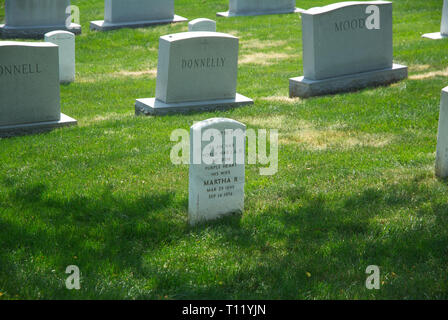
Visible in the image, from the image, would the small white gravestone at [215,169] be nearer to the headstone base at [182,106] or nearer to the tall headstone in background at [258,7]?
the headstone base at [182,106]

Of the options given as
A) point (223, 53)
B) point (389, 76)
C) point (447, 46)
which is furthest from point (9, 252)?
point (447, 46)

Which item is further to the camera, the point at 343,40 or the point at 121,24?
the point at 121,24

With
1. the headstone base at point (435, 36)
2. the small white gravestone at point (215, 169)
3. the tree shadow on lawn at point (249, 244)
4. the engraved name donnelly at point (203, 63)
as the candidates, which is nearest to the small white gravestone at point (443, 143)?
the tree shadow on lawn at point (249, 244)

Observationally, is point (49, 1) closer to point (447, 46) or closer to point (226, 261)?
point (447, 46)

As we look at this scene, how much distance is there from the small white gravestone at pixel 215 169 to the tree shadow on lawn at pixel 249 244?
0.18 metres

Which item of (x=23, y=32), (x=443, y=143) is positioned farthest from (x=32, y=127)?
(x=23, y=32)

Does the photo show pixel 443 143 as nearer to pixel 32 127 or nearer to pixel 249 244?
pixel 249 244

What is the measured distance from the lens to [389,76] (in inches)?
502

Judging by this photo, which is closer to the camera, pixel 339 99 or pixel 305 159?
pixel 305 159

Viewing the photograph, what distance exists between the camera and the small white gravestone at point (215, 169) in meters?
6.20

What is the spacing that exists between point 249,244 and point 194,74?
5963mm

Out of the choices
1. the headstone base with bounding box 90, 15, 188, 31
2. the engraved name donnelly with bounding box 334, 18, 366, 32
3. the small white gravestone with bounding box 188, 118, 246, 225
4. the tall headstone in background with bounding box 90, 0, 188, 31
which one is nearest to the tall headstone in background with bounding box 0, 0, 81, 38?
the headstone base with bounding box 90, 15, 188, 31

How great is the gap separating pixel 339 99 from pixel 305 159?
346 centimetres

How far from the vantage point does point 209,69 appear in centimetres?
1141
